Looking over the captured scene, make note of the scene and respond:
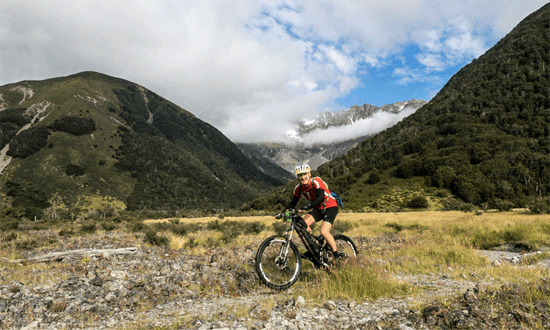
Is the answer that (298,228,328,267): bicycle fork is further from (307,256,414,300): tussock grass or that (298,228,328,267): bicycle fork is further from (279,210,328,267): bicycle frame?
(307,256,414,300): tussock grass

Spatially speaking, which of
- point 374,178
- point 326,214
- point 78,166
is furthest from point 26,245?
point 78,166

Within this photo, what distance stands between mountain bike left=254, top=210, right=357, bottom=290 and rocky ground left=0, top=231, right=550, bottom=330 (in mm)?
415

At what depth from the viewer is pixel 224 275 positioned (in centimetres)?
766

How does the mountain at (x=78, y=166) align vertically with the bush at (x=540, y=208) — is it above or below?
above

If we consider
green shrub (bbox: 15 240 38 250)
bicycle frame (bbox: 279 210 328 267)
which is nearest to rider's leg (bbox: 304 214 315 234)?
bicycle frame (bbox: 279 210 328 267)

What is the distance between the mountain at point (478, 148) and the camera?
224ft

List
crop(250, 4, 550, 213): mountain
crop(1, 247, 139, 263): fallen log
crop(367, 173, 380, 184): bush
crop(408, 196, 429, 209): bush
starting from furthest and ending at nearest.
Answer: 1. crop(367, 173, 380, 184): bush
2. crop(250, 4, 550, 213): mountain
3. crop(408, 196, 429, 209): bush
4. crop(1, 247, 139, 263): fallen log

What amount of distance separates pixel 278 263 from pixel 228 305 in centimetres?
177

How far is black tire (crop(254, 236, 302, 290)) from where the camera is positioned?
22.1 ft

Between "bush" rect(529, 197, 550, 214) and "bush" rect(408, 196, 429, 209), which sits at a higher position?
"bush" rect(529, 197, 550, 214)

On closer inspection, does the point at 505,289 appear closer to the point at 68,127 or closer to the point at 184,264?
the point at 184,264

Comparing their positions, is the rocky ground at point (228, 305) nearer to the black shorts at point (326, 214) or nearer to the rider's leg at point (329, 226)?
the rider's leg at point (329, 226)

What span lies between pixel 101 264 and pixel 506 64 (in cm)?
15394

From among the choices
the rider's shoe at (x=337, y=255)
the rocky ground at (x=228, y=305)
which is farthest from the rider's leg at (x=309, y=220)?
the rocky ground at (x=228, y=305)
